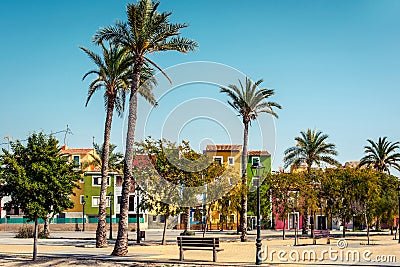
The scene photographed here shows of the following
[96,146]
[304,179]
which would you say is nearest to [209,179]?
[304,179]

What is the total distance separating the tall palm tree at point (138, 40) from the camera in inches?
1114

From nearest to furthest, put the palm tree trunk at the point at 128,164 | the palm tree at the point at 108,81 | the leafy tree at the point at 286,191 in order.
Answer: the palm tree trunk at the point at 128,164 < the palm tree at the point at 108,81 < the leafy tree at the point at 286,191

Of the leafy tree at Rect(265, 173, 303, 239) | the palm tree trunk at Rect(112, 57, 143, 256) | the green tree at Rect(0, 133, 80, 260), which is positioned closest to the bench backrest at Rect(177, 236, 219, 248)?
the palm tree trunk at Rect(112, 57, 143, 256)

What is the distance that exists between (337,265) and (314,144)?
31305 millimetres

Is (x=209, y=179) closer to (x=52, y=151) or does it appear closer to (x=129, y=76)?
(x=129, y=76)

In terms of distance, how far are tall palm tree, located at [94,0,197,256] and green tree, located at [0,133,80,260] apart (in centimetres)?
391

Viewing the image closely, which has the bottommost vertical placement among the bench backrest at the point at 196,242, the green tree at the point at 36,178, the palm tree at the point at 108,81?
the bench backrest at the point at 196,242

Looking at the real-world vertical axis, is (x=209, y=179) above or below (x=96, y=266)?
above

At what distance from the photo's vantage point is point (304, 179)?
44.7 metres

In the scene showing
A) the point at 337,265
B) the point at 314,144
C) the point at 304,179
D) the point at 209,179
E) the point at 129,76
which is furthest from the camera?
the point at 314,144

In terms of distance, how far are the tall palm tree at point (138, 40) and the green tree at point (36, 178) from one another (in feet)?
12.8

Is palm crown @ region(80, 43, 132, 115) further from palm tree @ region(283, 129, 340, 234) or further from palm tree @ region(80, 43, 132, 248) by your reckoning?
palm tree @ region(283, 129, 340, 234)

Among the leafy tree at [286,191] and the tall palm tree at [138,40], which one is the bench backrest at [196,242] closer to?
the tall palm tree at [138,40]

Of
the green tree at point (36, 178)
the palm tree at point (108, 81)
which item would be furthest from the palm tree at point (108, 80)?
the green tree at point (36, 178)
